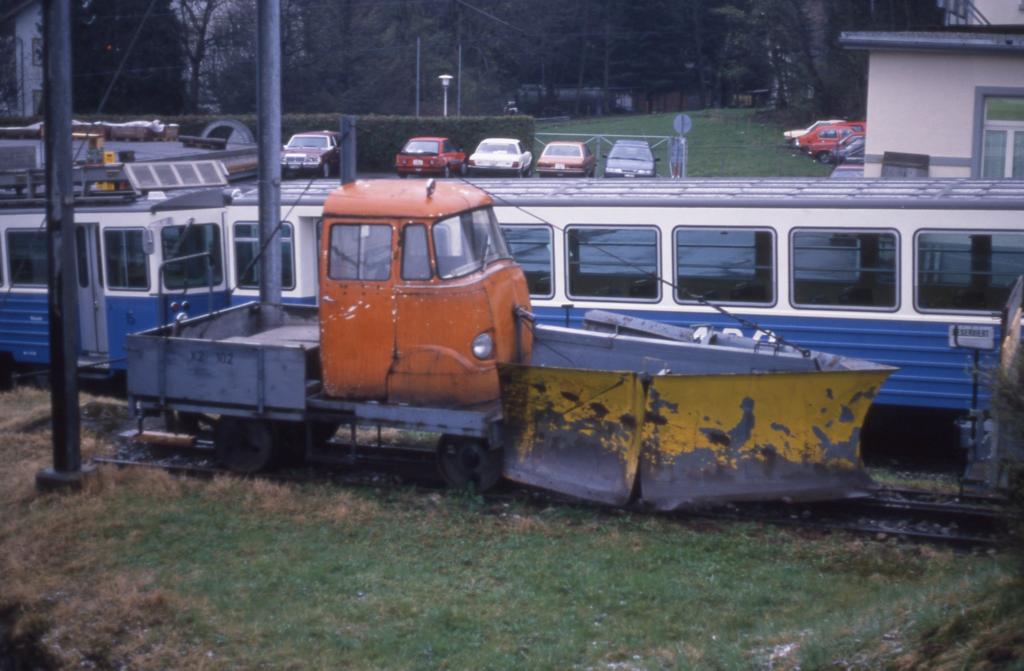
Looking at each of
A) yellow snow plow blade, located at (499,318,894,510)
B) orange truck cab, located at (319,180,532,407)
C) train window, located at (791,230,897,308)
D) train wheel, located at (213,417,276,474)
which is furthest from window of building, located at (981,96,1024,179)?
train wheel, located at (213,417,276,474)

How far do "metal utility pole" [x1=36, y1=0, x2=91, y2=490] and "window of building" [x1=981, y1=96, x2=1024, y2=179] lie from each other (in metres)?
19.0

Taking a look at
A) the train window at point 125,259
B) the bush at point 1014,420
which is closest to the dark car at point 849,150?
the train window at point 125,259

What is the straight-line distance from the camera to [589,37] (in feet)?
228

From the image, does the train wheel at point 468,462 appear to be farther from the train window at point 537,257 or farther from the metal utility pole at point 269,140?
the train window at point 537,257

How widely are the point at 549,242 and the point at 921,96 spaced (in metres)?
12.7

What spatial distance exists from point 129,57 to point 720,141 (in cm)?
2671

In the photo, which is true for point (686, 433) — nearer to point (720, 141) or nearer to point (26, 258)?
point (26, 258)

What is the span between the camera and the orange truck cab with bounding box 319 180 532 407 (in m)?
9.81

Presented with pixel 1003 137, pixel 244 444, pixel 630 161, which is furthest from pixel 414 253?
pixel 630 161

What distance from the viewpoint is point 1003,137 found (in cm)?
2344

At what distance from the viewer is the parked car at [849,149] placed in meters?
41.6

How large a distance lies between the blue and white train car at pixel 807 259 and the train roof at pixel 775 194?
2 cm

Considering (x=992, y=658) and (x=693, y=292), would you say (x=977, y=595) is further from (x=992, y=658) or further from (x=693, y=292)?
(x=693, y=292)

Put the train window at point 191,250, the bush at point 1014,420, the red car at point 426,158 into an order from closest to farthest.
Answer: the bush at point 1014,420
the train window at point 191,250
the red car at point 426,158
